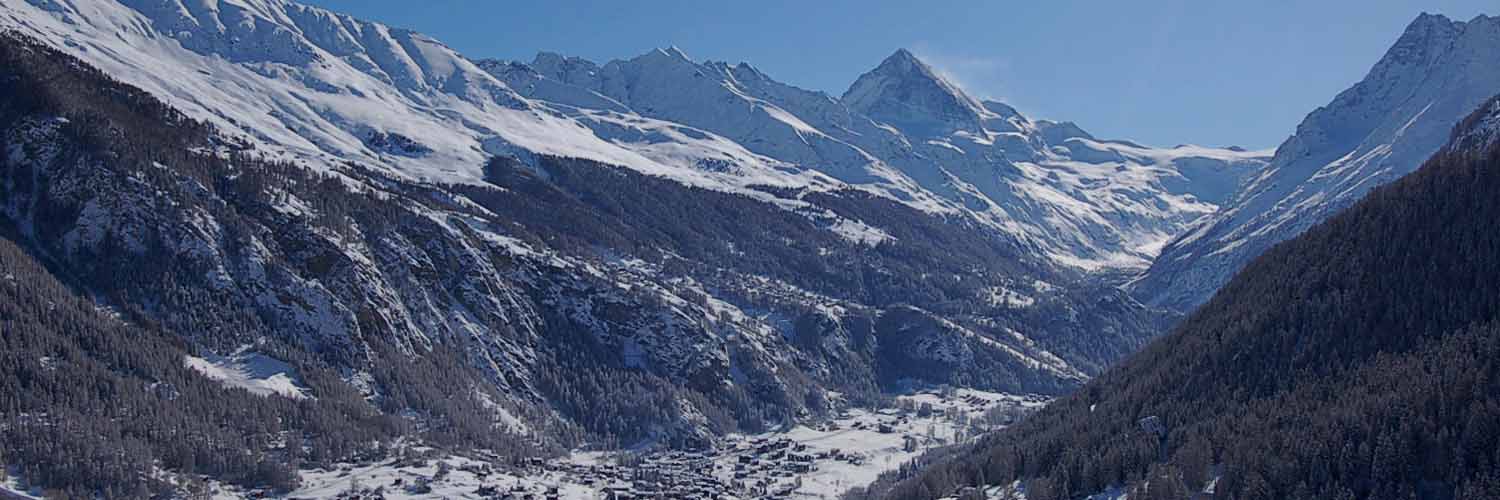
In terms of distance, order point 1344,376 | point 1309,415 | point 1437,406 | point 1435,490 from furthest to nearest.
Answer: point 1344,376
point 1309,415
point 1437,406
point 1435,490

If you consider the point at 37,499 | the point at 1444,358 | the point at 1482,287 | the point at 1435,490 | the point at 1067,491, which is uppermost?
the point at 1482,287

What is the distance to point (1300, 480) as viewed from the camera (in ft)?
542

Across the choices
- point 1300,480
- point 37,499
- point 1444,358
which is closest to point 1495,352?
point 1444,358

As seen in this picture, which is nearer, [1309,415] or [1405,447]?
[1405,447]

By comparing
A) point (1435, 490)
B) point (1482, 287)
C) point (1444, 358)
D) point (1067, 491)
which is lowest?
point (1067, 491)

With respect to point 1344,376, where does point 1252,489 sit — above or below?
below

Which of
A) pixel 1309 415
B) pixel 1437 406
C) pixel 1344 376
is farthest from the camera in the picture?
pixel 1344 376

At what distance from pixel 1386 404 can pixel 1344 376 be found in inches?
870

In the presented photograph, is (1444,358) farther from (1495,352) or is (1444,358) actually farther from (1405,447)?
(1405,447)

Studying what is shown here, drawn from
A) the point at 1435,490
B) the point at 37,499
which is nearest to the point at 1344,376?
the point at 1435,490

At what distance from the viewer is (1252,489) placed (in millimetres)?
164500

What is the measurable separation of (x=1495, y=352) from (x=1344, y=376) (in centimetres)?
2302

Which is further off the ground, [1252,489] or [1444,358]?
[1444,358]

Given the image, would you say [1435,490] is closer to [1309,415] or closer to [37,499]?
[1309,415]
